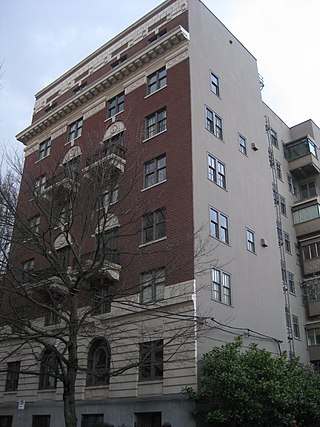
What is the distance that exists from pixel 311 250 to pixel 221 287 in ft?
53.8

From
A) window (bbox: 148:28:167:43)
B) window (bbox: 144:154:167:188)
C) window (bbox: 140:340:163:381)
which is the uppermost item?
window (bbox: 148:28:167:43)

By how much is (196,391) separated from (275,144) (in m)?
26.7

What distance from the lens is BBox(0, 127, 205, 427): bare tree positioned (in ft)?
57.0

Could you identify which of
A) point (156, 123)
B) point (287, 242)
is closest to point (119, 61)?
point (156, 123)

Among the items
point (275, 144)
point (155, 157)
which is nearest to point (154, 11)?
point (155, 157)

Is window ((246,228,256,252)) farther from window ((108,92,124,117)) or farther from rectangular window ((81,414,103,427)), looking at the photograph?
rectangular window ((81,414,103,427))

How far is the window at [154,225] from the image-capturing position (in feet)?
83.5

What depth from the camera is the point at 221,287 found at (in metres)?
24.6

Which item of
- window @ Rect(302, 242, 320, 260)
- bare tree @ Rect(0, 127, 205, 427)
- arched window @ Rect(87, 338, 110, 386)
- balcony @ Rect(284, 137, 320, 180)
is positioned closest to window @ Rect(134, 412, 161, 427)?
bare tree @ Rect(0, 127, 205, 427)

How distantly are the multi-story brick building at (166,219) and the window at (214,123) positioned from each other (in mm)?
113

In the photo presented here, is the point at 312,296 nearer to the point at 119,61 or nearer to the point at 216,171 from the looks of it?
the point at 216,171

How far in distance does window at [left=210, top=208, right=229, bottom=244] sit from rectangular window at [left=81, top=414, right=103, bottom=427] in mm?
10795

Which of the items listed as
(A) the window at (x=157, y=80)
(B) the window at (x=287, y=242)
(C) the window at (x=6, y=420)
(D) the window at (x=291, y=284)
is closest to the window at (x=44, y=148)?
(A) the window at (x=157, y=80)

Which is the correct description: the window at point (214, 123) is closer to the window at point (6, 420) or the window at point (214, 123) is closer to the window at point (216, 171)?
the window at point (216, 171)
